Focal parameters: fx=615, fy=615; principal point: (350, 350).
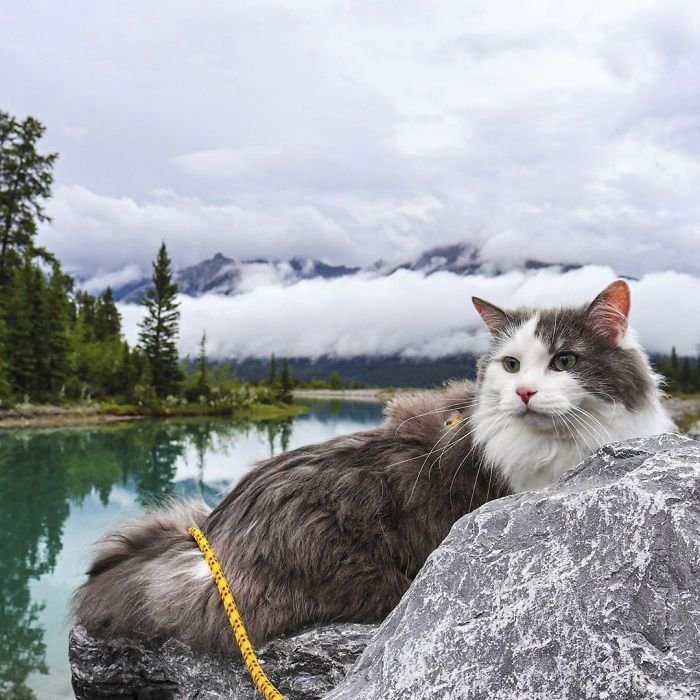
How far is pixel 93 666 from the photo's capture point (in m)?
2.39

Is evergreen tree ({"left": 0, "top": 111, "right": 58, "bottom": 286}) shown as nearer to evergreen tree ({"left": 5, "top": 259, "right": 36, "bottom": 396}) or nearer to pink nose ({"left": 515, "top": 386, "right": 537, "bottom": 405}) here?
evergreen tree ({"left": 5, "top": 259, "right": 36, "bottom": 396})

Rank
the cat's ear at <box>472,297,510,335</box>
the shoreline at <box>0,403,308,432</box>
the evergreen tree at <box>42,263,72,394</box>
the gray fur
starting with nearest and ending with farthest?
the gray fur
the cat's ear at <box>472,297,510,335</box>
the shoreline at <box>0,403,308,432</box>
the evergreen tree at <box>42,263,72,394</box>

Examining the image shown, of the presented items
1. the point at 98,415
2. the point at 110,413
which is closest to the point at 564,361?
the point at 98,415

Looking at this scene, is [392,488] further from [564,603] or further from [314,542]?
[564,603]

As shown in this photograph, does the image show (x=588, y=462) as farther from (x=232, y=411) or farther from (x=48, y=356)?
(x=232, y=411)

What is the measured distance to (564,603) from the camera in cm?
122

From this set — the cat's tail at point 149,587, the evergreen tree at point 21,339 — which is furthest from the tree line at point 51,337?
the cat's tail at point 149,587

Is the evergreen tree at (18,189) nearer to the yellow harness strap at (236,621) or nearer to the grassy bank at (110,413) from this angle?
the grassy bank at (110,413)

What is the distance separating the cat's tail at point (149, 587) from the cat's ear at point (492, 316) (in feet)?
4.60

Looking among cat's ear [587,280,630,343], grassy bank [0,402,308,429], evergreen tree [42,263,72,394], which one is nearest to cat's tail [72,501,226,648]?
cat's ear [587,280,630,343]

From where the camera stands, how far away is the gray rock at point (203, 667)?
2.03m

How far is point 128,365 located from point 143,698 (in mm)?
31851

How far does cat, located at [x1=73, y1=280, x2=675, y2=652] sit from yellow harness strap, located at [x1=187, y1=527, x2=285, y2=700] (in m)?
0.04

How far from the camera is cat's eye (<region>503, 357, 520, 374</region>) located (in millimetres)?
2182
